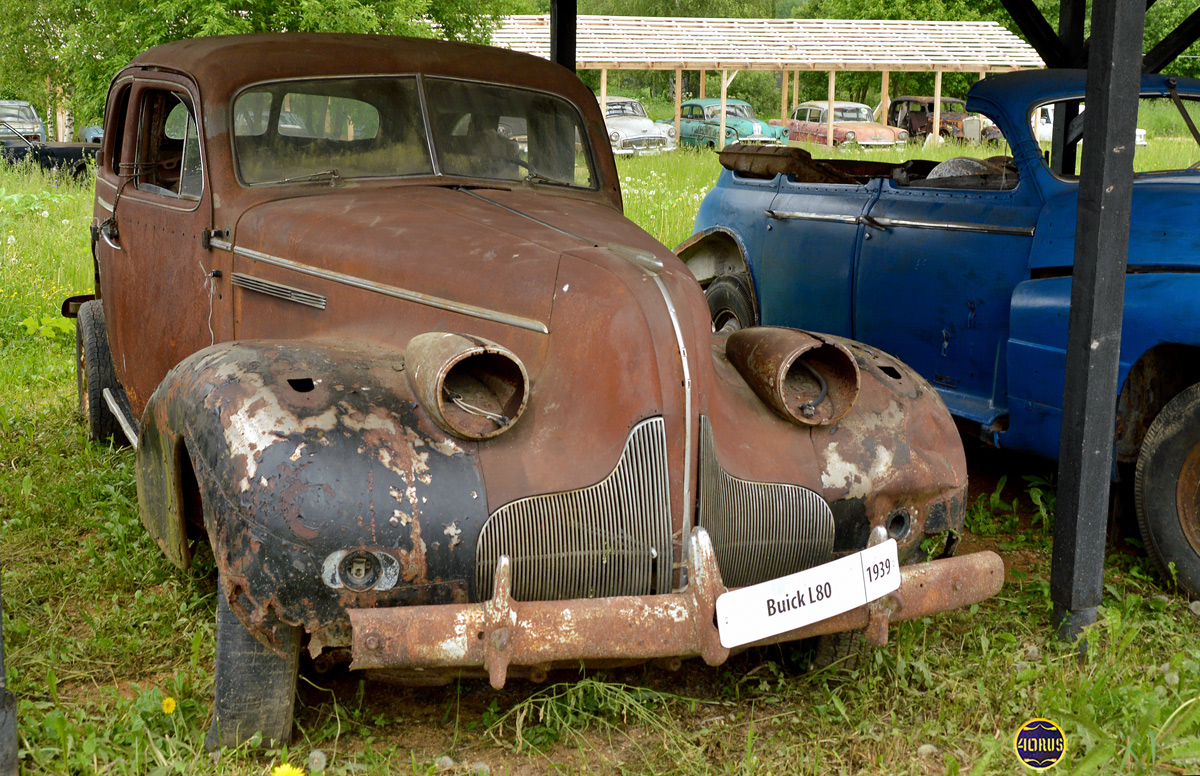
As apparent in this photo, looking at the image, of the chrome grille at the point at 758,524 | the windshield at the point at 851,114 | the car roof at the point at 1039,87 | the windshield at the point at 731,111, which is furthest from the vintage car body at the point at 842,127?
the chrome grille at the point at 758,524

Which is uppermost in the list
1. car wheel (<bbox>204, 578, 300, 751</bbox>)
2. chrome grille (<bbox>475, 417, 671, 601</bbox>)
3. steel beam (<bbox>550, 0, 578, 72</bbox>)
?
steel beam (<bbox>550, 0, 578, 72</bbox>)

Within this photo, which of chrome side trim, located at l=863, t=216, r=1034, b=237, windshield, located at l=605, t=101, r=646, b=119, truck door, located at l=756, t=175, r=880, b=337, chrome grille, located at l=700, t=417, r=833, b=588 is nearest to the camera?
chrome grille, located at l=700, t=417, r=833, b=588

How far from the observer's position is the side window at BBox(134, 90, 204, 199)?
407cm

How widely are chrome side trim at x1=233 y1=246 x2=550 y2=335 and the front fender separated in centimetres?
39

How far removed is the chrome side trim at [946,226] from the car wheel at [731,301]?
3.96 ft

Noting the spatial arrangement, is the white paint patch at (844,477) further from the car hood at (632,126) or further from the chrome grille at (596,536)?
the car hood at (632,126)

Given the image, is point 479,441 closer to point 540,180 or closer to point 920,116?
point 540,180

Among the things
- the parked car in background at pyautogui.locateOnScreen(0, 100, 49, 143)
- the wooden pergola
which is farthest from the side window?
the wooden pergola

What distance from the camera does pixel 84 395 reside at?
19.0 feet

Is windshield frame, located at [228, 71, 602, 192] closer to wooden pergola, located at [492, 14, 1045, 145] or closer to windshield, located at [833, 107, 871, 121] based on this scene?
wooden pergola, located at [492, 14, 1045, 145]

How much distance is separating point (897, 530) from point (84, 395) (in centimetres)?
456

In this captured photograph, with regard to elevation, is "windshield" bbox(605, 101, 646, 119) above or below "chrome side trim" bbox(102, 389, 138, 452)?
above

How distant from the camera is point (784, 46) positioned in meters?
26.4

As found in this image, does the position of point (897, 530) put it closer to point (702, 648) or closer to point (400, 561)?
point (702, 648)
